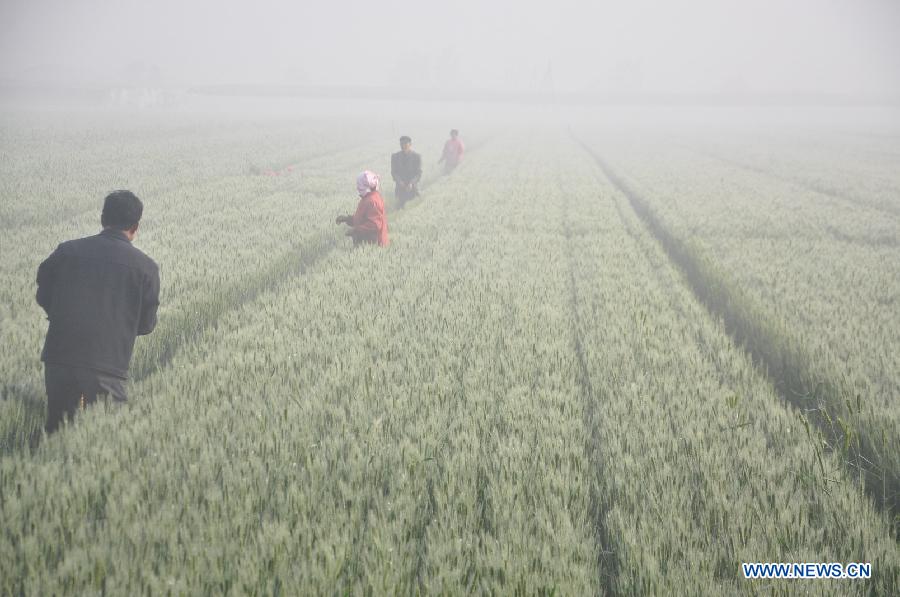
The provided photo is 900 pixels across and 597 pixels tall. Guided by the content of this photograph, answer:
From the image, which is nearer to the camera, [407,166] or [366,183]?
[366,183]

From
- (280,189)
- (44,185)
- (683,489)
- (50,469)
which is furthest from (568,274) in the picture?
(44,185)

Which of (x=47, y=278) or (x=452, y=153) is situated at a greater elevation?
(x=452, y=153)

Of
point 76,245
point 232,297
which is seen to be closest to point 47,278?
point 76,245

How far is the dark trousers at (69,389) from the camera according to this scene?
322 centimetres

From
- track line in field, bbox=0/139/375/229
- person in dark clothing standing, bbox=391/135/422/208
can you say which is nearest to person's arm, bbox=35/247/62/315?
track line in field, bbox=0/139/375/229

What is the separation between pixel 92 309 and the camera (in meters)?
3.28

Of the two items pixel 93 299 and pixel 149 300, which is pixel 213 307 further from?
pixel 93 299

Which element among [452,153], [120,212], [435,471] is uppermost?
[452,153]

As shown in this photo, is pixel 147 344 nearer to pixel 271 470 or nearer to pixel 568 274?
pixel 271 470

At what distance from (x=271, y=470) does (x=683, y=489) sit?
2.22 meters

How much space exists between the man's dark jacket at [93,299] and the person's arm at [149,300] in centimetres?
1

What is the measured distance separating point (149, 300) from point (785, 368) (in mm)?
5627

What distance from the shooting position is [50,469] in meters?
2.53

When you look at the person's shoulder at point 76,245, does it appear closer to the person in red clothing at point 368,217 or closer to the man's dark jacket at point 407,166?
the person in red clothing at point 368,217
